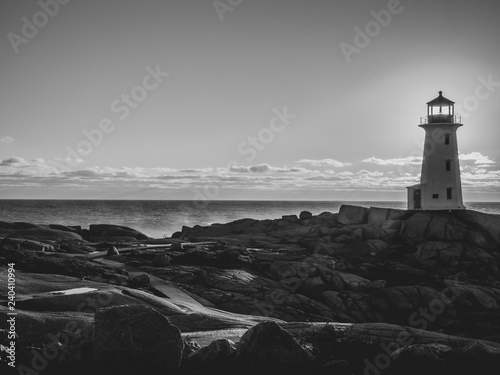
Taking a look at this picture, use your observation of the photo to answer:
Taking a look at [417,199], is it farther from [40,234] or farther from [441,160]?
[40,234]

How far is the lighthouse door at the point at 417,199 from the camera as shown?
44688 millimetres

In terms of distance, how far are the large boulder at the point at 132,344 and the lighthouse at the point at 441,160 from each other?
36346 millimetres

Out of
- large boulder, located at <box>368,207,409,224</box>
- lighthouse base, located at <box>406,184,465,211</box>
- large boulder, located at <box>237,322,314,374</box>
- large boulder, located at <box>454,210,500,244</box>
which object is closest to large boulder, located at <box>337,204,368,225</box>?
large boulder, located at <box>368,207,409,224</box>

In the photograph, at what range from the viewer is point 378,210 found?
41.9 meters

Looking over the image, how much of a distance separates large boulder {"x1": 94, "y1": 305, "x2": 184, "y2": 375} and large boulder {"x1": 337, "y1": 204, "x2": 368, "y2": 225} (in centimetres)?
3302

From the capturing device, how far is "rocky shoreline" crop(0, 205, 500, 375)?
11.4m

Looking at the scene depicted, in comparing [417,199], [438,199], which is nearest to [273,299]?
[438,199]

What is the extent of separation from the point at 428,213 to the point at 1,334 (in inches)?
1336

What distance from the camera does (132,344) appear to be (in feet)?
36.4

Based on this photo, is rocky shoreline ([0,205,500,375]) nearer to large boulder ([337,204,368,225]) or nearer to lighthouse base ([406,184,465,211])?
large boulder ([337,204,368,225])

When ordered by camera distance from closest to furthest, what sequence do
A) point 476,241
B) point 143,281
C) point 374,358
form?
1. point 374,358
2. point 143,281
3. point 476,241

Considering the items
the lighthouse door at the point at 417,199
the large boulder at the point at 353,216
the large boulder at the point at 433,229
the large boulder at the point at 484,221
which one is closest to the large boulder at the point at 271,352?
the large boulder at the point at 433,229

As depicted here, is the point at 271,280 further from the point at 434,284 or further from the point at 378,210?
the point at 378,210

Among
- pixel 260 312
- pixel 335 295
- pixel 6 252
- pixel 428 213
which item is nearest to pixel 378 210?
pixel 428 213
